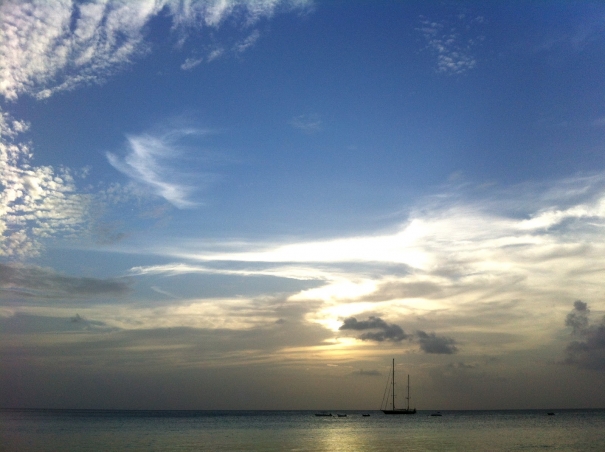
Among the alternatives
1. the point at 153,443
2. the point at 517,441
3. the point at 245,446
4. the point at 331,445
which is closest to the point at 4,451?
the point at 153,443

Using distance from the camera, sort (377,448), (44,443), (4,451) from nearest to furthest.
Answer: (4,451) → (377,448) → (44,443)

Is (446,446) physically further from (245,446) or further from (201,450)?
(201,450)

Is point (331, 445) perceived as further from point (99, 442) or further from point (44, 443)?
point (44, 443)

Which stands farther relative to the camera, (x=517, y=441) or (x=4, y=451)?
(x=517, y=441)

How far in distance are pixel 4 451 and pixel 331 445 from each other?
2271 inches

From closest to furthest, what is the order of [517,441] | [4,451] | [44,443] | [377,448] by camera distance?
[4,451] < [377,448] < [44,443] < [517,441]

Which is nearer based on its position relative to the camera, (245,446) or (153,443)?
(245,446)

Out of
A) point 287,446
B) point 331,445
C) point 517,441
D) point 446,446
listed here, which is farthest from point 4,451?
point 517,441

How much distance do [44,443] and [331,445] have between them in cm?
5644

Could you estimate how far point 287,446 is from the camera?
101250 millimetres

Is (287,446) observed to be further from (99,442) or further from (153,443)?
(99,442)

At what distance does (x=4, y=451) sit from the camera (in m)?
87.3

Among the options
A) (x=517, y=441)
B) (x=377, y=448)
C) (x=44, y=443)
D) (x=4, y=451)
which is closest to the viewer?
(x=4, y=451)

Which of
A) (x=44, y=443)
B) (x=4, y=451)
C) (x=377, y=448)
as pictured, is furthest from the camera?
(x=44, y=443)
